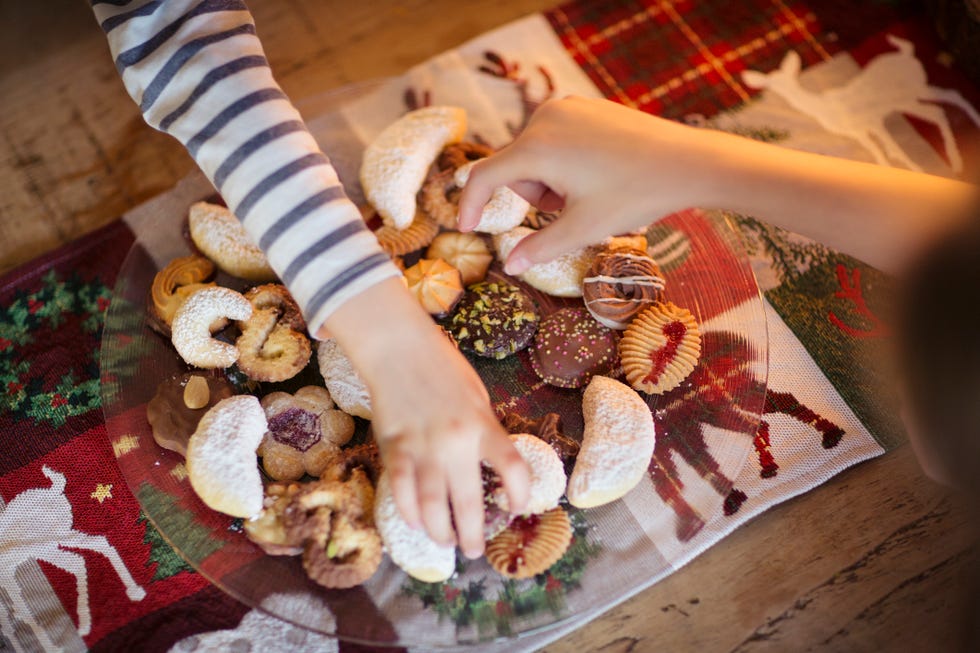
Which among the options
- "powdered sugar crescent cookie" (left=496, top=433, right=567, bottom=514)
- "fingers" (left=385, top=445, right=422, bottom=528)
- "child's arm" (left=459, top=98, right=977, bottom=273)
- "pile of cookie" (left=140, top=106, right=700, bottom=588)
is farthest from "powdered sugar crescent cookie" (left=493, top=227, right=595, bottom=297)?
"fingers" (left=385, top=445, right=422, bottom=528)

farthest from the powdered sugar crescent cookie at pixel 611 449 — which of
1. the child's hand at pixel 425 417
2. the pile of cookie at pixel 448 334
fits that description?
the child's hand at pixel 425 417

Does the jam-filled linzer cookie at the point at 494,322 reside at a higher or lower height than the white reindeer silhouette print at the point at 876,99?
lower

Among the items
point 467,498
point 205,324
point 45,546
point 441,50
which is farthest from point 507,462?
point 441,50

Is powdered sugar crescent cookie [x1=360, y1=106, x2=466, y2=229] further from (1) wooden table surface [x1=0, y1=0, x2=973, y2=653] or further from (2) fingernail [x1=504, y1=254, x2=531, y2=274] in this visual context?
(1) wooden table surface [x1=0, y1=0, x2=973, y2=653]

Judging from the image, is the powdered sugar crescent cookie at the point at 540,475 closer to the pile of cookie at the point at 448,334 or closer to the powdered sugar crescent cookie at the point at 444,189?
the pile of cookie at the point at 448,334

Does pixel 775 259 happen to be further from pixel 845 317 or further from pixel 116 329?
pixel 116 329

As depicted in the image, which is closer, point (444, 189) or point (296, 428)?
point (296, 428)

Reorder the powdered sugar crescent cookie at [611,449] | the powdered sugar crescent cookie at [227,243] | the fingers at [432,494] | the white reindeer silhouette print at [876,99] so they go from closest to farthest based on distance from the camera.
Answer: the fingers at [432,494]
the powdered sugar crescent cookie at [611,449]
the powdered sugar crescent cookie at [227,243]
the white reindeer silhouette print at [876,99]

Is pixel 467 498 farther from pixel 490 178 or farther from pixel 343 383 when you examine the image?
pixel 490 178

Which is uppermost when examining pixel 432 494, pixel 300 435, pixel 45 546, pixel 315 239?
pixel 315 239
